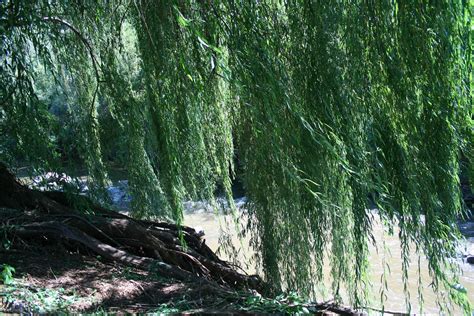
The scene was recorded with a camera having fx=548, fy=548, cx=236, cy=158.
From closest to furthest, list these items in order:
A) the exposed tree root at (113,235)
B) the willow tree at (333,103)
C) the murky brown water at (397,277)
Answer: the willow tree at (333,103) → the exposed tree root at (113,235) → the murky brown water at (397,277)

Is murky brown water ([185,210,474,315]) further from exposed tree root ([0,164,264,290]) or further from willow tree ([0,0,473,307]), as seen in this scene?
willow tree ([0,0,473,307])

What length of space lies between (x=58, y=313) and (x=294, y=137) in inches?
65.3

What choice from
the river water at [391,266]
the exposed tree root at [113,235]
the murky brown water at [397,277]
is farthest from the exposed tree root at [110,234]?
the murky brown water at [397,277]

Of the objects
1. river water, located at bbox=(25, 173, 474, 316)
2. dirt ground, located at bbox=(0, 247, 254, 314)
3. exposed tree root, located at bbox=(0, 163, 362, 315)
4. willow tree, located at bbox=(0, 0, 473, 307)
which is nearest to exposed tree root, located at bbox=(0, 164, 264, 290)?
exposed tree root, located at bbox=(0, 163, 362, 315)

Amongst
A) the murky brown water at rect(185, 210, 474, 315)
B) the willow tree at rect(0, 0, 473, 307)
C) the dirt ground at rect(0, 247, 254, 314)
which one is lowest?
the murky brown water at rect(185, 210, 474, 315)

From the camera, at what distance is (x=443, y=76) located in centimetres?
345

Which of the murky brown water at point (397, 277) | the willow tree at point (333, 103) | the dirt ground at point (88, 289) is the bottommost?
the murky brown water at point (397, 277)

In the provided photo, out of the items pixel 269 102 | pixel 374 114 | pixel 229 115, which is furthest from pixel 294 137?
pixel 229 115

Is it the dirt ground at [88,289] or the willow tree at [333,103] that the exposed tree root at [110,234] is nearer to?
the dirt ground at [88,289]

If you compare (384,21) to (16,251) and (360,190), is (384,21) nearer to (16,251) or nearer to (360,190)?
(360,190)

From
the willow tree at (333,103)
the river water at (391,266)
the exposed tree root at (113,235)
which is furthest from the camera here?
the river water at (391,266)

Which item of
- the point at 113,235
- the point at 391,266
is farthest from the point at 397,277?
the point at 113,235

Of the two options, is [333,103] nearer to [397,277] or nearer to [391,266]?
[397,277]

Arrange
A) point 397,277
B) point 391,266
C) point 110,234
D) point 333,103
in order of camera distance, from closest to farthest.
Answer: point 333,103 → point 110,234 → point 397,277 → point 391,266
